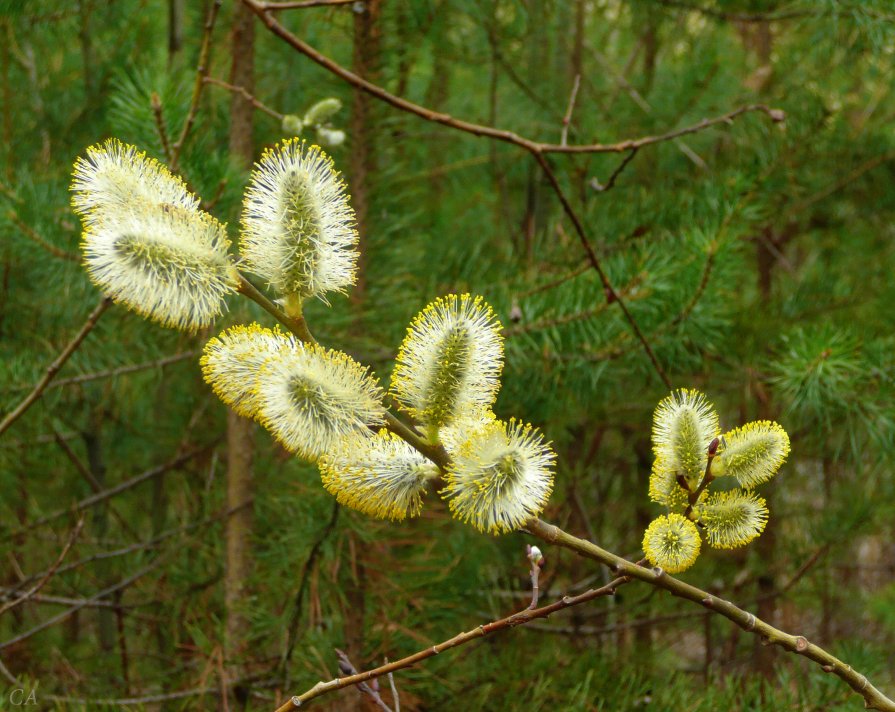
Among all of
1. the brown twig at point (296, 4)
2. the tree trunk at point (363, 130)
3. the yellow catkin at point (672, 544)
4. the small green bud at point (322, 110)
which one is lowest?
the yellow catkin at point (672, 544)

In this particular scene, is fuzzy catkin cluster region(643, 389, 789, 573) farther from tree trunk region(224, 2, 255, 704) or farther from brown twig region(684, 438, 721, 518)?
tree trunk region(224, 2, 255, 704)

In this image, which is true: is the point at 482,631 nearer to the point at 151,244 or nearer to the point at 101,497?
the point at 151,244

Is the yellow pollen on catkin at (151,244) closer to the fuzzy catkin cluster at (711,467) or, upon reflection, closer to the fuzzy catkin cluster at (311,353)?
the fuzzy catkin cluster at (311,353)

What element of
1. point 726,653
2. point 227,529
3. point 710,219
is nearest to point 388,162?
point 710,219

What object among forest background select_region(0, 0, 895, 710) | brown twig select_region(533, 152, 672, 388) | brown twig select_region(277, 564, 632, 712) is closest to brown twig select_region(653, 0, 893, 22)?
forest background select_region(0, 0, 895, 710)

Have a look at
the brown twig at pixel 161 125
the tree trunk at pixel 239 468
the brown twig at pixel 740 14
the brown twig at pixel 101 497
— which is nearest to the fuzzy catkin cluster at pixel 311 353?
the brown twig at pixel 161 125
